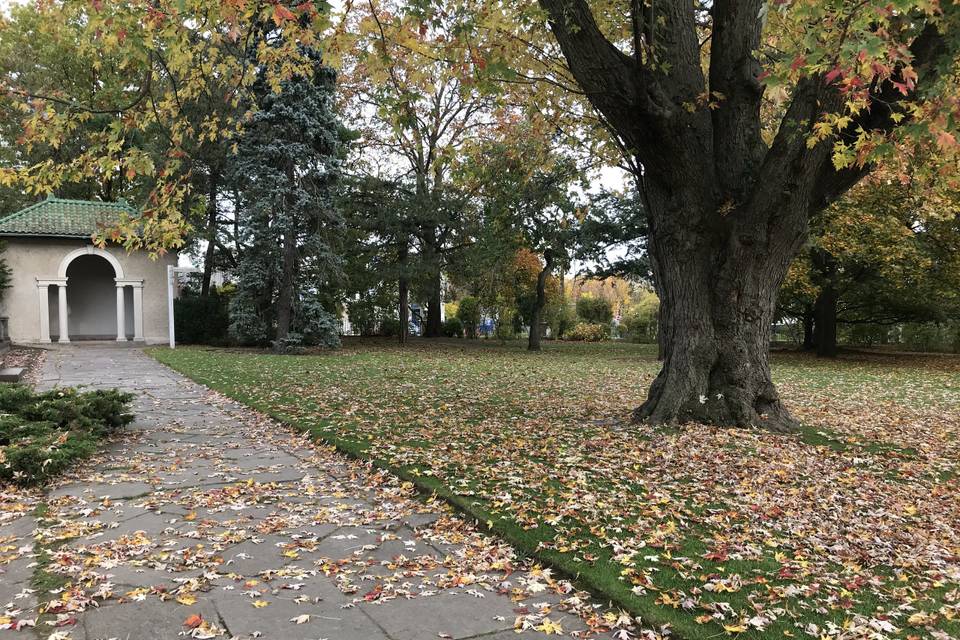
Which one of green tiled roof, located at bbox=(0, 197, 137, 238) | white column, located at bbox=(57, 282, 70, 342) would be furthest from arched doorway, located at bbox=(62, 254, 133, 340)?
white column, located at bbox=(57, 282, 70, 342)

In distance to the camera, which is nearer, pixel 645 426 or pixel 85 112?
pixel 85 112

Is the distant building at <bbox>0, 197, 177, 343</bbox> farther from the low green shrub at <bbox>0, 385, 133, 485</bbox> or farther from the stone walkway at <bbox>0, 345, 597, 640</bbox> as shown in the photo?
the stone walkway at <bbox>0, 345, 597, 640</bbox>

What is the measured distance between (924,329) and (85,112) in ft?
101

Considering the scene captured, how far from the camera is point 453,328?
3319 cm

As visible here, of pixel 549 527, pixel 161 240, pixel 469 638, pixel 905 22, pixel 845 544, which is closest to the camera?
pixel 469 638

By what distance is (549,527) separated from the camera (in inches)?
167

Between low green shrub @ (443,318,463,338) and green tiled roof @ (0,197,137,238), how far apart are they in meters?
15.8

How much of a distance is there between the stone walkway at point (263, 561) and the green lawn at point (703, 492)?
1.28 feet

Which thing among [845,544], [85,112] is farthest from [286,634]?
[85,112]

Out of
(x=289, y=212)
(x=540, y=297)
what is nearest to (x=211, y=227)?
(x=289, y=212)

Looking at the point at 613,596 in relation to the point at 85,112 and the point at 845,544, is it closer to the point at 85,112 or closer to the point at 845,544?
the point at 845,544

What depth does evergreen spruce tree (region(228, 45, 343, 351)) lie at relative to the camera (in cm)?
1877

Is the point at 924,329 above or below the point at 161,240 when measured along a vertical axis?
below

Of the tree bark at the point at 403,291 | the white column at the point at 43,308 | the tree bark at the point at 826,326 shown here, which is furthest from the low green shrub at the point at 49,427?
the tree bark at the point at 826,326
